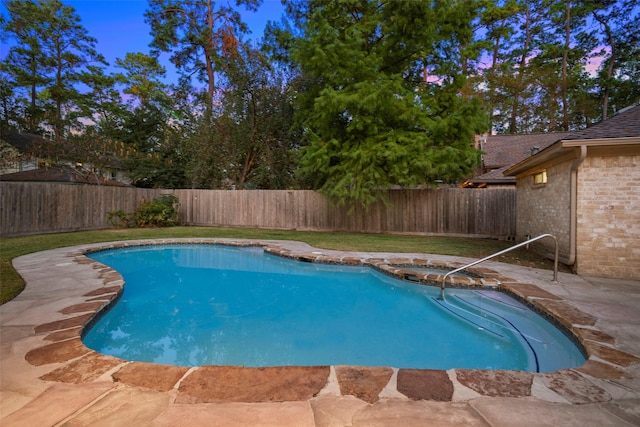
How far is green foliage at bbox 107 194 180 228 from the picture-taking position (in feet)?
→ 37.4

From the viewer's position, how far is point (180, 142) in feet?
50.5

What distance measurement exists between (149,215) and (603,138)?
499 inches

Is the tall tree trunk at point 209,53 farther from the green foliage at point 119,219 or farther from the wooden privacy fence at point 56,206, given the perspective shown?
the green foliage at point 119,219

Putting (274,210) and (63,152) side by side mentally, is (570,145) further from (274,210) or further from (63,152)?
(63,152)

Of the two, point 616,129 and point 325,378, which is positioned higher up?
point 616,129

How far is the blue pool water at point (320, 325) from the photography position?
8.89 ft

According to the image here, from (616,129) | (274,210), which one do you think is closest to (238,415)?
(616,129)

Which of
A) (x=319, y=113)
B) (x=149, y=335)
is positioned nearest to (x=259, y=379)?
(x=149, y=335)

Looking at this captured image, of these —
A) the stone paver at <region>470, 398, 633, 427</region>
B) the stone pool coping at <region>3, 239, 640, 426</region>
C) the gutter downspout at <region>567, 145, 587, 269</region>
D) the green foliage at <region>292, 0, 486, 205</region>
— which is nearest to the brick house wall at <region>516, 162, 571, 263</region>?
the gutter downspout at <region>567, 145, 587, 269</region>

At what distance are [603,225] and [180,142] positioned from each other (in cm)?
1591

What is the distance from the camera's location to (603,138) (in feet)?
14.5

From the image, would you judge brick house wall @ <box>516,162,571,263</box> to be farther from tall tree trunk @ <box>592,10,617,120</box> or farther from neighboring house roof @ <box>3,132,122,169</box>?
tall tree trunk @ <box>592,10,617,120</box>

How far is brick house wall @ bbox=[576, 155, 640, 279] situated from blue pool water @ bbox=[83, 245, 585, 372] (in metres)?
2.04

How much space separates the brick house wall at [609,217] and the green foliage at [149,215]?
12179 mm
